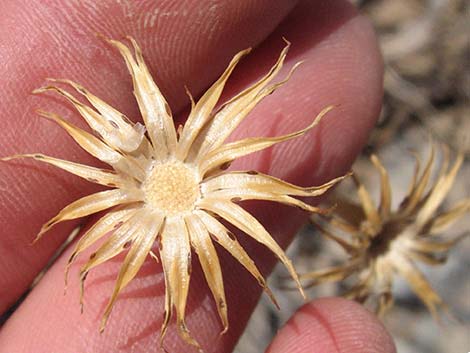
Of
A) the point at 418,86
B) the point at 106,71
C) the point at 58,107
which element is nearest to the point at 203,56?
the point at 106,71

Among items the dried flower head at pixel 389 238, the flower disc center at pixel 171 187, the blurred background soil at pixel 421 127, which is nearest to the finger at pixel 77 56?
the flower disc center at pixel 171 187

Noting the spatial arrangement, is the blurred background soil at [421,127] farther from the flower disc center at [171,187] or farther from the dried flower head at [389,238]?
the flower disc center at [171,187]

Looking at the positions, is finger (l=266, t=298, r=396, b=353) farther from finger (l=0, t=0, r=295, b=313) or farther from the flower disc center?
finger (l=0, t=0, r=295, b=313)

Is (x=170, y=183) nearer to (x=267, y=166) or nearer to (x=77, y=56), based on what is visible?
(x=267, y=166)

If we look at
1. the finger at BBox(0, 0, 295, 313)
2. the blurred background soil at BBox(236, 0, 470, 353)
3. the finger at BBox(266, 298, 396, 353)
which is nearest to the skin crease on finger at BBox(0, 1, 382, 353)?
the finger at BBox(0, 0, 295, 313)

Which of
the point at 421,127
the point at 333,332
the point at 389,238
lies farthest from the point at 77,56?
the point at 421,127

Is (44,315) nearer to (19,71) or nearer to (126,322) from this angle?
(126,322)

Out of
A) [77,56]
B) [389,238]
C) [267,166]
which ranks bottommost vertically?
[389,238]
